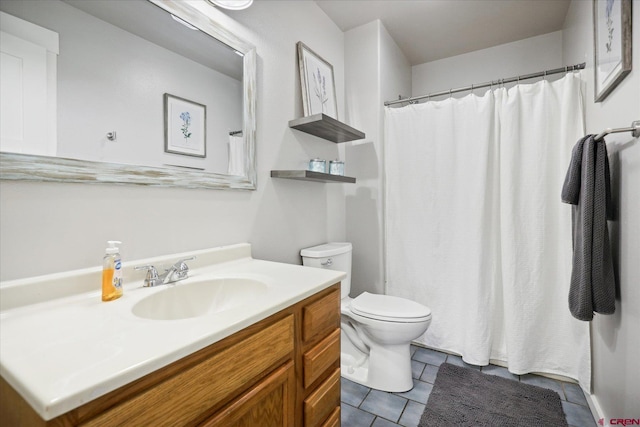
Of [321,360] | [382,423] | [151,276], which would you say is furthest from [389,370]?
[151,276]

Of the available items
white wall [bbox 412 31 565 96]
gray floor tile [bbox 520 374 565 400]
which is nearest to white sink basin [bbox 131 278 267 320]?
gray floor tile [bbox 520 374 565 400]

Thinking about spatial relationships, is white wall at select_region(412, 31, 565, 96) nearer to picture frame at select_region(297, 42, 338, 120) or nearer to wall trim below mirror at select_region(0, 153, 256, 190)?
picture frame at select_region(297, 42, 338, 120)

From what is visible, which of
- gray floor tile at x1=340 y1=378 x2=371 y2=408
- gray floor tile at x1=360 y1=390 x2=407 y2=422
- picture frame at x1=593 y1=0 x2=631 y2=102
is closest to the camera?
picture frame at x1=593 y1=0 x2=631 y2=102

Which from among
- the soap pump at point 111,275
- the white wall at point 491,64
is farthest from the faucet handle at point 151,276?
the white wall at point 491,64

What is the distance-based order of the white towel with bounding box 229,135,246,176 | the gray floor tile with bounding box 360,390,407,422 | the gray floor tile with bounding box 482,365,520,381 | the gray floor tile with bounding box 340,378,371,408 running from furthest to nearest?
the gray floor tile with bounding box 482,365,520,381
the gray floor tile with bounding box 340,378,371,408
the gray floor tile with bounding box 360,390,407,422
the white towel with bounding box 229,135,246,176

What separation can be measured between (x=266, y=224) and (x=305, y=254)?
0.34 metres

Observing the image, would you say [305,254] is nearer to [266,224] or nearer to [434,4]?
[266,224]

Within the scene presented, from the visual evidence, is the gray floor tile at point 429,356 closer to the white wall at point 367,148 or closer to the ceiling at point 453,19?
the white wall at point 367,148

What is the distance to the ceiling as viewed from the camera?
2.02m

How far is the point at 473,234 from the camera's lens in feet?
6.39

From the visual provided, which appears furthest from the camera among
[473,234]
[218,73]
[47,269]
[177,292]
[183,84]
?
[473,234]

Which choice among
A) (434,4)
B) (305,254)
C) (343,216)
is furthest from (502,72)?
(305,254)

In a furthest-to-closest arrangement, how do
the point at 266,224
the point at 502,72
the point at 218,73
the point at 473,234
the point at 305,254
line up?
the point at 502,72
the point at 473,234
the point at 305,254
the point at 266,224
the point at 218,73

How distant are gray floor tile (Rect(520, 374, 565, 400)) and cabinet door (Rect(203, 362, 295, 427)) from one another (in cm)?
167
